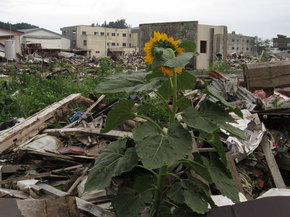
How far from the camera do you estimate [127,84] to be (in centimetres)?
185

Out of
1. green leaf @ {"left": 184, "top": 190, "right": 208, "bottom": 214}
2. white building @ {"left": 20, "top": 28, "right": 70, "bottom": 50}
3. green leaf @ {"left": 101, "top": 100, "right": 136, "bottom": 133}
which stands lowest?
green leaf @ {"left": 184, "top": 190, "right": 208, "bottom": 214}

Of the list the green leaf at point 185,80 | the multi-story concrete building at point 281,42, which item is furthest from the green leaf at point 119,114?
the multi-story concrete building at point 281,42

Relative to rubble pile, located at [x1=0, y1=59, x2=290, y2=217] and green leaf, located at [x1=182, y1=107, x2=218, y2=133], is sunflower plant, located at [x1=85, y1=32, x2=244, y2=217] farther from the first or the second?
rubble pile, located at [x1=0, y1=59, x2=290, y2=217]

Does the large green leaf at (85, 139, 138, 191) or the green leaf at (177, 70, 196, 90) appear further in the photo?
the green leaf at (177, 70, 196, 90)

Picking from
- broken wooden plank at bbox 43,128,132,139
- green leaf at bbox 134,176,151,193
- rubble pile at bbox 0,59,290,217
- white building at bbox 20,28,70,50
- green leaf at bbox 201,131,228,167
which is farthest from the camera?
white building at bbox 20,28,70,50

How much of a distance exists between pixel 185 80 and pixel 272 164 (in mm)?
2324

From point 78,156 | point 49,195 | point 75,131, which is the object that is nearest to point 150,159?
point 49,195

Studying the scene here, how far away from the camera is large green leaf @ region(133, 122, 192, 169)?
1.59 m

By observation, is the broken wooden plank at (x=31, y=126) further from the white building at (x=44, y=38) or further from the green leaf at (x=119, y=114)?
the white building at (x=44, y=38)

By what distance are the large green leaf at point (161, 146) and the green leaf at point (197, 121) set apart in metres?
0.08

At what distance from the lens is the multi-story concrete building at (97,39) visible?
52.8 m

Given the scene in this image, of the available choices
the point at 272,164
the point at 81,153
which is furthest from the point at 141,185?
the point at 272,164

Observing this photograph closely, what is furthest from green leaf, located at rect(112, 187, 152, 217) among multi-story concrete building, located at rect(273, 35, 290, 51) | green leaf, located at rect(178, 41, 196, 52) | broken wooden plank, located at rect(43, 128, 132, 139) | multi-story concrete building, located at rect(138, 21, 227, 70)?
multi-story concrete building, located at rect(273, 35, 290, 51)

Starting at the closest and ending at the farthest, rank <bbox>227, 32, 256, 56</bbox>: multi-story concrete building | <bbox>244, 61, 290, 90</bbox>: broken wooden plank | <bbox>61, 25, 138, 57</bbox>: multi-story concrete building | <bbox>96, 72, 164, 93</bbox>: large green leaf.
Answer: <bbox>96, 72, 164, 93</bbox>: large green leaf, <bbox>244, 61, 290, 90</bbox>: broken wooden plank, <bbox>61, 25, 138, 57</bbox>: multi-story concrete building, <bbox>227, 32, 256, 56</bbox>: multi-story concrete building
